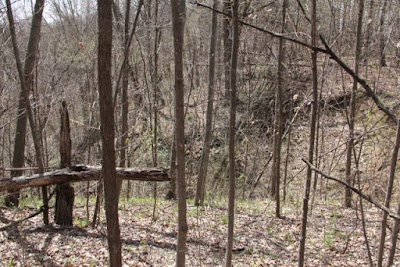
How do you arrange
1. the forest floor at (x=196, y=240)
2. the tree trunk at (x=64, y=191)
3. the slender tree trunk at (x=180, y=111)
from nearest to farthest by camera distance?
the slender tree trunk at (x=180, y=111)
the forest floor at (x=196, y=240)
the tree trunk at (x=64, y=191)

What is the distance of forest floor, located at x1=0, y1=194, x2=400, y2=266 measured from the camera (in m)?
5.35

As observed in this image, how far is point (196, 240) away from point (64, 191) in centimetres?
224

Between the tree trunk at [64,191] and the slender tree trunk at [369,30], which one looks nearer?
the tree trunk at [64,191]

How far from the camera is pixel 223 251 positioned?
5906 mm

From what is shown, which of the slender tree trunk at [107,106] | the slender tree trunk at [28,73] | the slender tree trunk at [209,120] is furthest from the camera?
the slender tree trunk at [209,120]

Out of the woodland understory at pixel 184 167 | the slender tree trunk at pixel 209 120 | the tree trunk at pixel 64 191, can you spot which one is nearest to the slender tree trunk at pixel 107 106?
the woodland understory at pixel 184 167

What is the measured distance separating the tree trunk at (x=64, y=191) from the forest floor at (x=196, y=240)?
0.17 meters

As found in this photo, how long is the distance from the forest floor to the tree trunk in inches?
6.9

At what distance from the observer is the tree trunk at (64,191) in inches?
236

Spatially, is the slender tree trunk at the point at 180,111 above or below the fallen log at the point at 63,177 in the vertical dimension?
above

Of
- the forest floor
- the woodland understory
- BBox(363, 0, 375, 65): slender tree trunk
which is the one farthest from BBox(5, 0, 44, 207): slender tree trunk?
BBox(363, 0, 375, 65): slender tree trunk

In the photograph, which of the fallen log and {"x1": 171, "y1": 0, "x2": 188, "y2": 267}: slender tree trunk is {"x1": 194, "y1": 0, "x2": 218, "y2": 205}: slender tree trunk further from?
{"x1": 171, "y1": 0, "x2": 188, "y2": 267}: slender tree trunk

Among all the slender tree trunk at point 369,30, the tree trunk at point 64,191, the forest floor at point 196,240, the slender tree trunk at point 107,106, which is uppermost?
the slender tree trunk at point 369,30

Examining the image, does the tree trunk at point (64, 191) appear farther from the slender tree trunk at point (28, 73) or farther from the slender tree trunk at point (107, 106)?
the slender tree trunk at point (107, 106)
